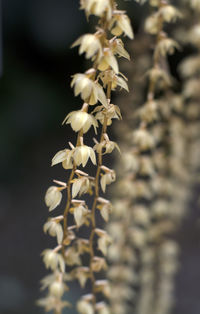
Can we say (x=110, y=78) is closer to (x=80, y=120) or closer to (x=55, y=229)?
(x=80, y=120)

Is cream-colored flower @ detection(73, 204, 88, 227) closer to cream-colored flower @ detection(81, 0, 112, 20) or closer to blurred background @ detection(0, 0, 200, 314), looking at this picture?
cream-colored flower @ detection(81, 0, 112, 20)

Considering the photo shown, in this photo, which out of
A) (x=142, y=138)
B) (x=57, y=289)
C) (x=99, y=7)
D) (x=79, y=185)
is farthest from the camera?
(x=142, y=138)

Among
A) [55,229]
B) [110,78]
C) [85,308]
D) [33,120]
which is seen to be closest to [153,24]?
[110,78]

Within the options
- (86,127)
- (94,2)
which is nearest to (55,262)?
(86,127)

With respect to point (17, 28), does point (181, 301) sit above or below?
below

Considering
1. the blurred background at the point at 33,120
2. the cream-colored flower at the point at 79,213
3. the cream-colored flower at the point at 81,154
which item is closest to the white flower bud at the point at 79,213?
the cream-colored flower at the point at 79,213

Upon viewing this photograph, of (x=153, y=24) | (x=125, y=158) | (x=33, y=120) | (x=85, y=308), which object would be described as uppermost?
(x=33, y=120)

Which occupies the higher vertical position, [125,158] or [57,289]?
[125,158]

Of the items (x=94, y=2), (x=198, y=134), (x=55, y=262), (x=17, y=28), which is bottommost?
(x=55, y=262)

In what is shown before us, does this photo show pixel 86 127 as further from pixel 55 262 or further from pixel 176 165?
pixel 176 165

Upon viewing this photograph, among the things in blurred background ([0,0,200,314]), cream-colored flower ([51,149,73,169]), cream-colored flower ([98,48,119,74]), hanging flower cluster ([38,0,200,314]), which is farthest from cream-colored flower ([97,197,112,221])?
blurred background ([0,0,200,314])
